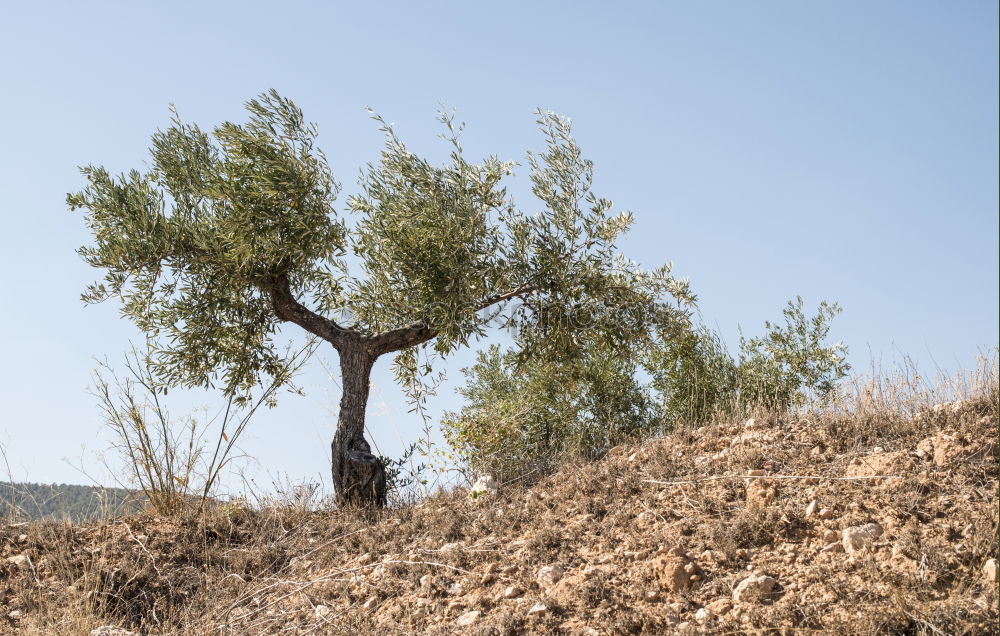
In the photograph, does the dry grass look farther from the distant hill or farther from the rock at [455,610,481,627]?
the distant hill

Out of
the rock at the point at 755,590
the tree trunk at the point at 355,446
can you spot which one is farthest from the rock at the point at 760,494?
the tree trunk at the point at 355,446

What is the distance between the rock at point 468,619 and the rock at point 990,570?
4.05 m

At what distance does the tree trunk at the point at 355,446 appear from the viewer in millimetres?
11914

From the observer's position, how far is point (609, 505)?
28.7 ft

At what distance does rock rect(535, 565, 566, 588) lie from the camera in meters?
7.31

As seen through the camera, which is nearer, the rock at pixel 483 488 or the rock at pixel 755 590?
the rock at pixel 755 590

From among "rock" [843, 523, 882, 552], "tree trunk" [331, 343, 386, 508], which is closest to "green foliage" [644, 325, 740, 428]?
"tree trunk" [331, 343, 386, 508]

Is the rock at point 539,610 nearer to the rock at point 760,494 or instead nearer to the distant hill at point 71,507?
the rock at point 760,494

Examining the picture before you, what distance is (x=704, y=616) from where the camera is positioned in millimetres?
6199

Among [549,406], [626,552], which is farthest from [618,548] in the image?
[549,406]

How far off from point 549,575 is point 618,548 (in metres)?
0.76

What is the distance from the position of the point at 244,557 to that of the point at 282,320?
4.29 m

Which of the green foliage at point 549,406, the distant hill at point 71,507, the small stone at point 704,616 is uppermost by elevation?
the green foliage at point 549,406

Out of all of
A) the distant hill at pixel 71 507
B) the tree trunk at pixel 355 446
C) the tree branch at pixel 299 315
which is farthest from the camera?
the tree branch at pixel 299 315
